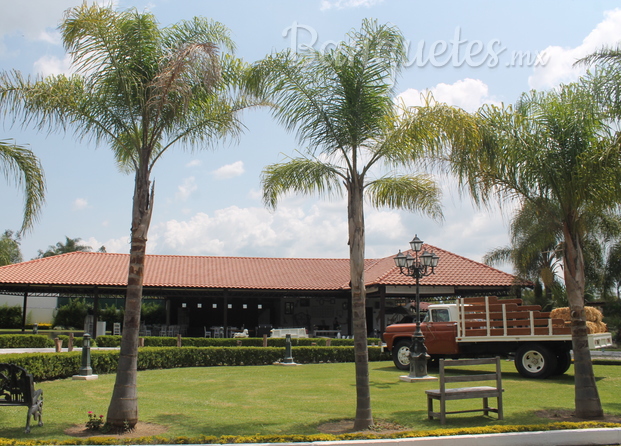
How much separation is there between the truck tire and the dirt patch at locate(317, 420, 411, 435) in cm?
697

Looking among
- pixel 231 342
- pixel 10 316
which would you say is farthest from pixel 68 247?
pixel 231 342

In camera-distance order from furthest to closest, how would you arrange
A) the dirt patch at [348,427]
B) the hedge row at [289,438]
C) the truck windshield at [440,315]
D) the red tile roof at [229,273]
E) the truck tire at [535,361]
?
the red tile roof at [229,273], the truck windshield at [440,315], the truck tire at [535,361], the dirt patch at [348,427], the hedge row at [289,438]

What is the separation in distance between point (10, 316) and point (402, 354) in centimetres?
3355

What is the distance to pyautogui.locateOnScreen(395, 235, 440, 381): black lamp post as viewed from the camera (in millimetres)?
13219

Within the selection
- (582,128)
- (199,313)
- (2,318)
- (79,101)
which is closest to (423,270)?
(582,128)

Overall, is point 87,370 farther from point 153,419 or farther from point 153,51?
point 153,51

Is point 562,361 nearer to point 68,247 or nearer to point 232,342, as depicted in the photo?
point 232,342

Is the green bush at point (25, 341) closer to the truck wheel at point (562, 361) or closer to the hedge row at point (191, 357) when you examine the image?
the hedge row at point (191, 357)

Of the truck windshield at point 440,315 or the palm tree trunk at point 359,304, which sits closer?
the palm tree trunk at point 359,304

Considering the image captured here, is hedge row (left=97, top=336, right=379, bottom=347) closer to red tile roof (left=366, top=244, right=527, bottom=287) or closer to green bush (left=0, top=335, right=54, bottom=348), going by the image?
green bush (left=0, top=335, right=54, bottom=348)

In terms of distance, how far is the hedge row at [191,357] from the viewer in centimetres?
1447

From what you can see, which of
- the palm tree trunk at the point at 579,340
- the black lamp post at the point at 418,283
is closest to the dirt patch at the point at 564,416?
the palm tree trunk at the point at 579,340

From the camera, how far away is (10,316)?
1566 inches

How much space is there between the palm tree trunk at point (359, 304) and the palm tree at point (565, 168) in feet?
5.75
